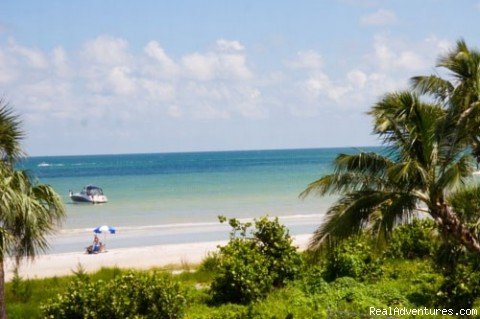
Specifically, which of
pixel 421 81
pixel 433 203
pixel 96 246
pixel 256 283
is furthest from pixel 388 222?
pixel 96 246

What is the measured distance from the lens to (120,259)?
2311 centimetres

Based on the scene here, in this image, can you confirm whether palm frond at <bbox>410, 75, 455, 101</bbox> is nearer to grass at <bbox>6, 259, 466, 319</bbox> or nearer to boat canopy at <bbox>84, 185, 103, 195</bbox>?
grass at <bbox>6, 259, 466, 319</bbox>

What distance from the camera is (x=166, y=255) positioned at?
23.8 metres

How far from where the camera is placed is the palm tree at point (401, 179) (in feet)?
34.0

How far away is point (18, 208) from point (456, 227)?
23.9 ft

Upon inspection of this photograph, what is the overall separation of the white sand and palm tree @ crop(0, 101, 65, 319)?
960 cm

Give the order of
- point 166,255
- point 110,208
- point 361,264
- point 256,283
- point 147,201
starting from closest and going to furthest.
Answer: point 256,283
point 361,264
point 166,255
point 110,208
point 147,201

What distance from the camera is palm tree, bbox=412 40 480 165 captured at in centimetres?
1098

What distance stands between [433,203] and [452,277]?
2.09 m

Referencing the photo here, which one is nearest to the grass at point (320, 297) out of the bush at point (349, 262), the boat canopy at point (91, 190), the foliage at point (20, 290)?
the foliage at point (20, 290)

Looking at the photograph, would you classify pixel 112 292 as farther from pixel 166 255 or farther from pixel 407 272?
pixel 166 255

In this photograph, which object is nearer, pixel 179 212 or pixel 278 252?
pixel 278 252

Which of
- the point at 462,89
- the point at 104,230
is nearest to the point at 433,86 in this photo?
the point at 462,89

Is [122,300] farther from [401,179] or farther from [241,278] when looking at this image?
[401,179]
